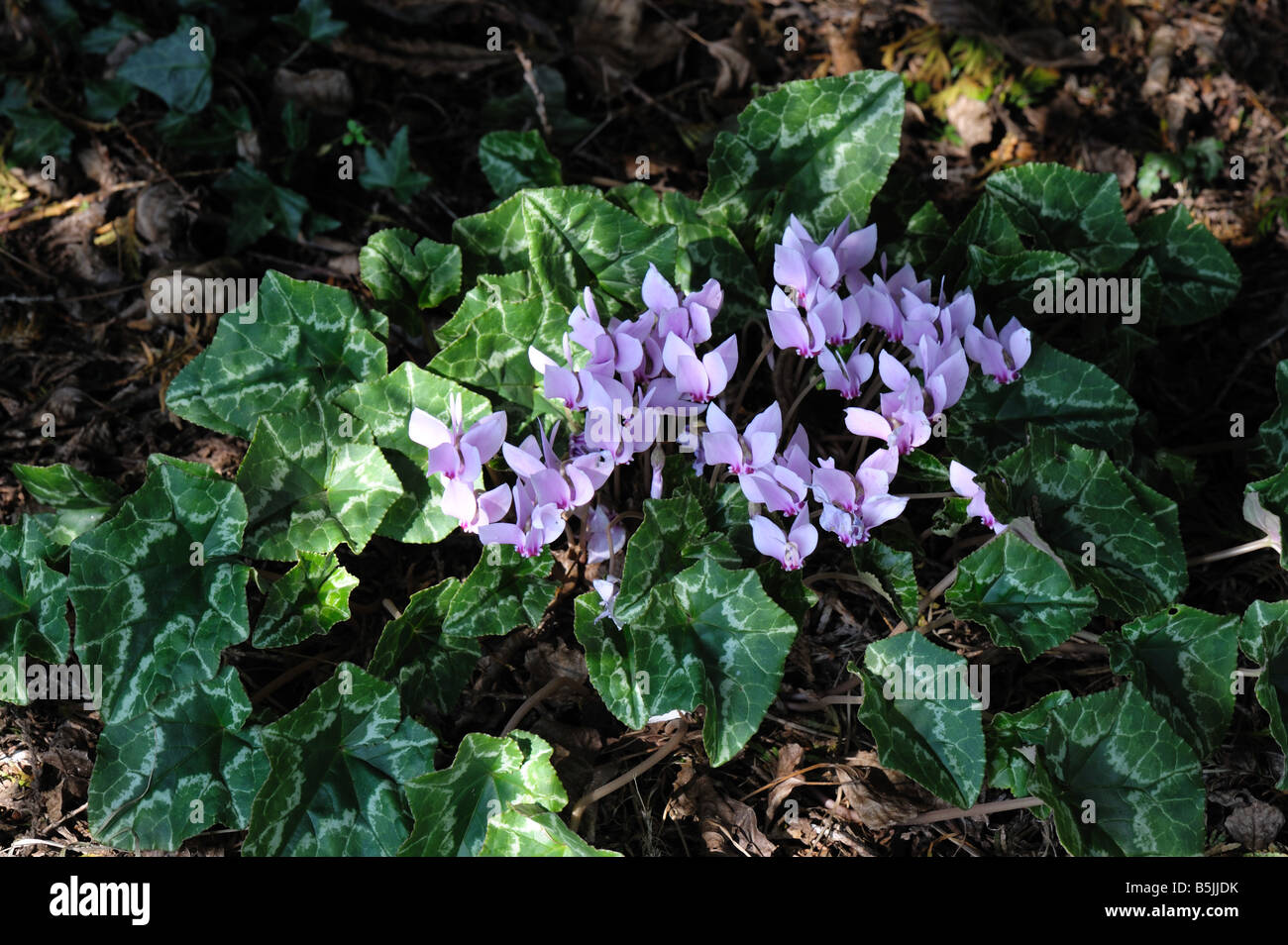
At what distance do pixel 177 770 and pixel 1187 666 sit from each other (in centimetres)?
207

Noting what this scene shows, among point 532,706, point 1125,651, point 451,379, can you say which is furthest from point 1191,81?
point 532,706

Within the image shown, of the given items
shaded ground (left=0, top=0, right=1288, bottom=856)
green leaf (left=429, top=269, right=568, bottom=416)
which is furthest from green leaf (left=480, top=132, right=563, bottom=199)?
green leaf (left=429, top=269, right=568, bottom=416)

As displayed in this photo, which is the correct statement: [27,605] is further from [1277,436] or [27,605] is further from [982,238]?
[1277,436]

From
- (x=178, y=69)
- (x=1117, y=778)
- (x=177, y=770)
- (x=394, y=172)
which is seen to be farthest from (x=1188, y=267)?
(x=178, y=69)

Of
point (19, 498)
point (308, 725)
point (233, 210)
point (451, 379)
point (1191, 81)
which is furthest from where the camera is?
point (1191, 81)

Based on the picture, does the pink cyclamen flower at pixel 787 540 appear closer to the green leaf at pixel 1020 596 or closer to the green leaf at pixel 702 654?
the green leaf at pixel 702 654

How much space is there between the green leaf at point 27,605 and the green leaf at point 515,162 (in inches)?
56.5

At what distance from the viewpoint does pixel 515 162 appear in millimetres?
2914

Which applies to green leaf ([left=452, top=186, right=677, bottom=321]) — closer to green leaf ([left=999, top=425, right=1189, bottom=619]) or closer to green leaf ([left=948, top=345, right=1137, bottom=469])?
green leaf ([left=948, top=345, right=1137, bottom=469])

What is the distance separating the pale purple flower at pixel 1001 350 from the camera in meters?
2.27

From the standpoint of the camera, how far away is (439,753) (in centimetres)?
233

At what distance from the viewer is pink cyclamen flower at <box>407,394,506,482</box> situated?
213cm

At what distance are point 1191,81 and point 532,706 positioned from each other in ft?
10.0
